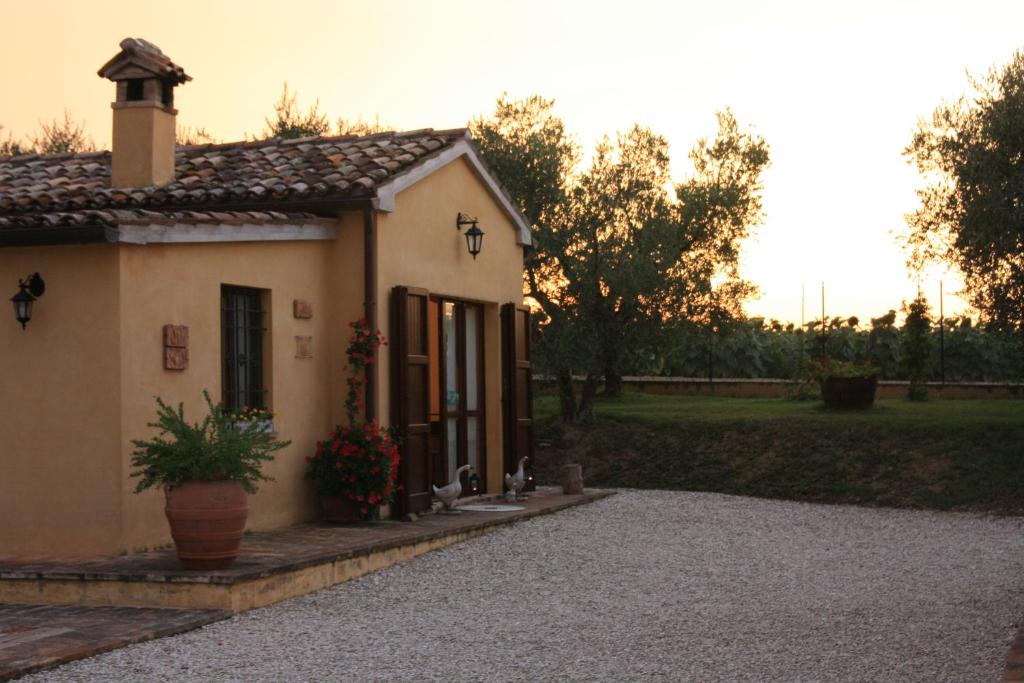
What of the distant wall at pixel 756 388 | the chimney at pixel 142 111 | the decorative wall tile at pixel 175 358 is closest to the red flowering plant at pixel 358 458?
the decorative wall tile at pixel 175 358

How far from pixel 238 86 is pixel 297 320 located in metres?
3.87

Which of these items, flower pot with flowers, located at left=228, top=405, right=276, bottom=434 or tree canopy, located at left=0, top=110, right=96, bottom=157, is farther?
tree canopy, located at left=0, top=110, right=96, bottom=157

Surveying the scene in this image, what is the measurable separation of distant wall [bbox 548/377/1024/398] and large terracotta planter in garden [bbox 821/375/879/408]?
333cm

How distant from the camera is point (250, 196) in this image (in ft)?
37.7

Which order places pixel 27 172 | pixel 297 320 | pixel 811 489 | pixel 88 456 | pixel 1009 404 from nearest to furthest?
pixel 88 456 → pixel 297 320 → pixel 27 172 → pixel 811 489 → pixel 1009 404

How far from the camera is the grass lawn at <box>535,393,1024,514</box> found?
15.8 m

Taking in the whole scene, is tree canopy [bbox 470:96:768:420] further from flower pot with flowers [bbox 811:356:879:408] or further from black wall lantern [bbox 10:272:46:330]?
black wall lantern [bbox 10:272:46:330]

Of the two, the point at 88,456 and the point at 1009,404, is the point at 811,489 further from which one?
the point at 88,456

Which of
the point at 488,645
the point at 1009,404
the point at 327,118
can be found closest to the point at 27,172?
the point at 488,645

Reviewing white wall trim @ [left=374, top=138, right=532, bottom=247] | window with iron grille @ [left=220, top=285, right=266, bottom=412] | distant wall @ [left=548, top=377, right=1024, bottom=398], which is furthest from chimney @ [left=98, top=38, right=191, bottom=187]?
distant wall @ [left=548, top=377, right=1024, bottom=398]

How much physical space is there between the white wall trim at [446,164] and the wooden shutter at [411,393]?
904 millimetres

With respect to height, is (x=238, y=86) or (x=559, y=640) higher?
(x=238, y=86)

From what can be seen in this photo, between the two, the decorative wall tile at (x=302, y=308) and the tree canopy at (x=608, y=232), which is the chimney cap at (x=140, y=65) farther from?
the tree canopy at (x=608, y=232)

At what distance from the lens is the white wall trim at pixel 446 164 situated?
37.9 feet
